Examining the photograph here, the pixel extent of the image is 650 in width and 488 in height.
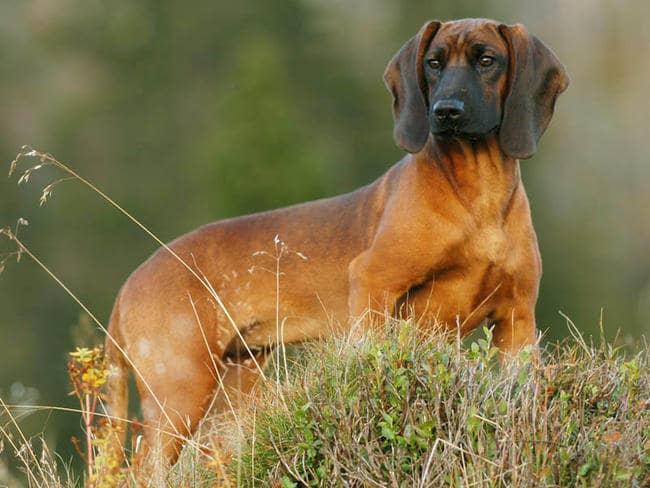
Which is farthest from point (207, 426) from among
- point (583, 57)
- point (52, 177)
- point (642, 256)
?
point (583, 57)

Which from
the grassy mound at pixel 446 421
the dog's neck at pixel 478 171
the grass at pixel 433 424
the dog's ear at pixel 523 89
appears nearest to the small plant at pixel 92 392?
the grass at pixel 433 424

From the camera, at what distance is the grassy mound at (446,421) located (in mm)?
4348

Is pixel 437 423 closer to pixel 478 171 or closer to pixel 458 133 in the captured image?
pixel 458 133

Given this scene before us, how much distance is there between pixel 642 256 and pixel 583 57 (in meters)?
25.6

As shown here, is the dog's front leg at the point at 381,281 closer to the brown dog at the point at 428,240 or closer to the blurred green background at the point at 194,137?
the brown dog at the point at 428,240

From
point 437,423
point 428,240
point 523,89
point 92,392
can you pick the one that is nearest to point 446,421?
point 437,423

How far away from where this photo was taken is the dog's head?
20.0 ft

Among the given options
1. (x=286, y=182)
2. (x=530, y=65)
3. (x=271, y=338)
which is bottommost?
(x=286, y=182)

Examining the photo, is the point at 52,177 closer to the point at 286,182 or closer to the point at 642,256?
the point at 286,182

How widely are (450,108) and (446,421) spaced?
1.85 metres

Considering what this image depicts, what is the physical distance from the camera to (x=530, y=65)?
6316 millimetres

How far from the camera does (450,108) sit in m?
5.98

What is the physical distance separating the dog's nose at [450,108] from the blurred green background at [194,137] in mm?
26590

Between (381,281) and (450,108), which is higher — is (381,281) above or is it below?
below
